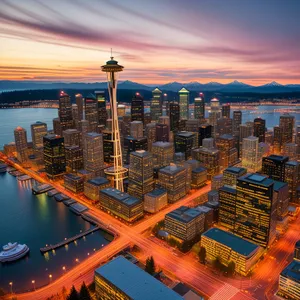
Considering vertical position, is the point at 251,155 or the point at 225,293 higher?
the point at 251,155

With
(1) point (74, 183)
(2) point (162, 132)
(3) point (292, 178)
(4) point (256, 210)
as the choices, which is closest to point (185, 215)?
(4) point (256, 210)

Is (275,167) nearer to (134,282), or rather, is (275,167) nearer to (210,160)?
(210,160)

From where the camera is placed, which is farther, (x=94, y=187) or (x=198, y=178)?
(x=198, y=178)

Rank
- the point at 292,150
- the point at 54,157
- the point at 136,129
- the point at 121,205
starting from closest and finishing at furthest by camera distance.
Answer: the point at 121,205
the point at 54,157
the point at 292,150
the point at 136,129

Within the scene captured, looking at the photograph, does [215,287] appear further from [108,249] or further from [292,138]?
[292,138]

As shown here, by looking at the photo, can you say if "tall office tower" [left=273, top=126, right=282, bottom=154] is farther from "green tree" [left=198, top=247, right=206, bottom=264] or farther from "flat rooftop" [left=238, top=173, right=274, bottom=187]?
"green tree" [left=198, top=247, right=206, bottom=264]

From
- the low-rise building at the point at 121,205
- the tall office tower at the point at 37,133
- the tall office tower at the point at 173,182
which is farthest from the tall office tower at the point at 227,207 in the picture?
the tall office tower at the point at 37,133
